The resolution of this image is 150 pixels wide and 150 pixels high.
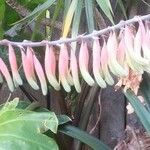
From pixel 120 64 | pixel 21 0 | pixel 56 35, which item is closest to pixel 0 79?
pixel 120 64

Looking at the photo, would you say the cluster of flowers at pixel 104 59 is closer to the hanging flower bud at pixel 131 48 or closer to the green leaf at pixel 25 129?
the hanging flower bud at pixel 131 48

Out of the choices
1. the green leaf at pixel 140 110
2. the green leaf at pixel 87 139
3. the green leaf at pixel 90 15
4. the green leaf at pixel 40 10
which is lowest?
the green leaf at pixel 87 139

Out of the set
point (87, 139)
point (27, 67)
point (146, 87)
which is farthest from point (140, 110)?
point (27, 67)

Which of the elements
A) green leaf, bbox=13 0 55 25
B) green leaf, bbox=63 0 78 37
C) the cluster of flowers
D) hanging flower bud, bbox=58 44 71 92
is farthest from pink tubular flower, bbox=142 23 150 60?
green leaf, bbox=13 0 55 25

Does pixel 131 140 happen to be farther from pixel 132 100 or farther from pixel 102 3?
pixel 102 3

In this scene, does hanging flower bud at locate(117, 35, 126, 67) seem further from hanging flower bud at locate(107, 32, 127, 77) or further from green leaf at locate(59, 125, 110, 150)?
green leaf at locate(59, 125, 110, 150)

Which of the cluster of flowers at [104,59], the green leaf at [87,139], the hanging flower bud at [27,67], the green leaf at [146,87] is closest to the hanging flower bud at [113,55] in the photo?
the cluster of flowers at [104,59]

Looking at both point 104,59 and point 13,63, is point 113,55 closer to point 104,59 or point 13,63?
point 104,59

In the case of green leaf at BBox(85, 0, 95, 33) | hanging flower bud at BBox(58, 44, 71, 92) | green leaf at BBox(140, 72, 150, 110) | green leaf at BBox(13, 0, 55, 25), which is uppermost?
green leaf at BBox(13, 0, 55, 25)
